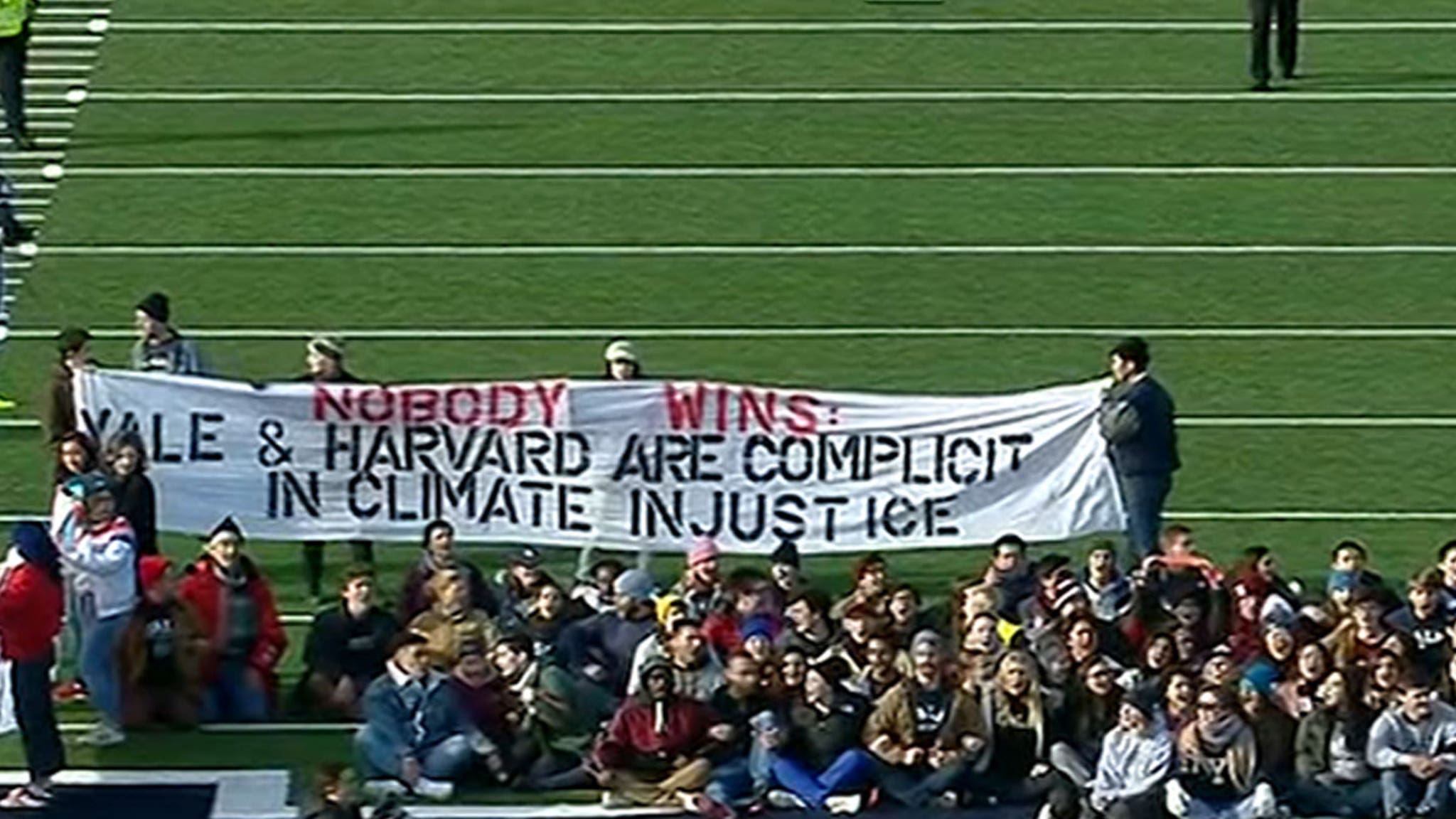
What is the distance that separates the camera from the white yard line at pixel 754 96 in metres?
28.2

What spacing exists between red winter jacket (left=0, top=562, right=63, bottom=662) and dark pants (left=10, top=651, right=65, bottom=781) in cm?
6

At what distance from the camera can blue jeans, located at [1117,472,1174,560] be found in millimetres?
20484

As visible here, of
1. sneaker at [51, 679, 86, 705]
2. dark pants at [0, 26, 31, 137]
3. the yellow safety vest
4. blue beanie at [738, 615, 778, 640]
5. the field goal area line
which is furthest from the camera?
the yellow safety vest

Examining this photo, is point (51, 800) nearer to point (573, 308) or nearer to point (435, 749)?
point (435, 749)

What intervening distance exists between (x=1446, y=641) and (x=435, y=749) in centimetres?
424

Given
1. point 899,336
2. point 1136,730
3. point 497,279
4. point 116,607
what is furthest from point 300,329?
point 1136,730

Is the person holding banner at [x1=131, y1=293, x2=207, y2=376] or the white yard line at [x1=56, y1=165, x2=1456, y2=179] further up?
the white yard line at [x1=56, y1=165, x2=1456, y2=179]

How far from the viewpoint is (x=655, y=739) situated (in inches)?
746

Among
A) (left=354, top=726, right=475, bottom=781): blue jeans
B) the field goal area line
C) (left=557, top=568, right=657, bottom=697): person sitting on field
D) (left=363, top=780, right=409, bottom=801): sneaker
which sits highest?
the field goal area line

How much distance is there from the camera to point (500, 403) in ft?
67.3

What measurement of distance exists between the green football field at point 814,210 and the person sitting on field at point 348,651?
1.21 metres

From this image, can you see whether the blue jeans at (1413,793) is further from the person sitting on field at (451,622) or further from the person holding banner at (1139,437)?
the person sitting on field at (451,622)

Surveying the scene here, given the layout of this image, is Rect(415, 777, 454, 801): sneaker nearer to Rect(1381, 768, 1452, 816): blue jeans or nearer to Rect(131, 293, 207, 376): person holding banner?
Rect(131, 293, 207, 376): person holding banner

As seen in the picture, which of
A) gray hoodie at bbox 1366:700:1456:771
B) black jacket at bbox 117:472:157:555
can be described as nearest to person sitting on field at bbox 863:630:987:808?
gray hoodie at bbox 1366:700:1456:771
